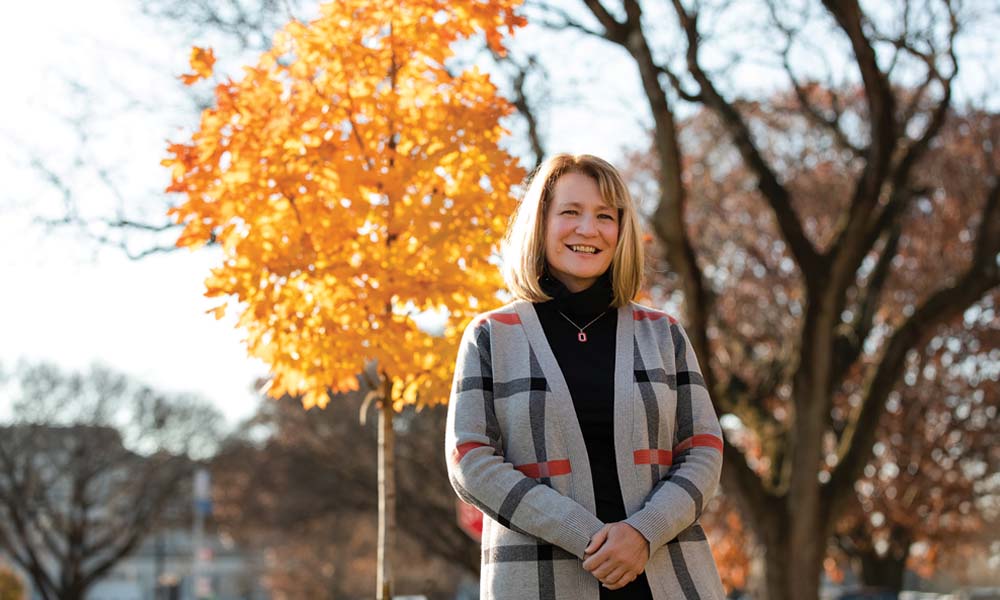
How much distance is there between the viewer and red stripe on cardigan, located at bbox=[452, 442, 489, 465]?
258cm

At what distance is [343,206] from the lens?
5863mm

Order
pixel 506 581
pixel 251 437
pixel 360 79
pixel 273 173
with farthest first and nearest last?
pixel 251 437 → pixel 360 79 → pixel 273 173 → pixel 506 581

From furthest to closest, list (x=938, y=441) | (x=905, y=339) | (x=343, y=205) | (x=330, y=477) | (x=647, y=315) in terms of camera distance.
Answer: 1. (x=330, y=477)
2. (x=938, y=441)
3. (x=905, y=339)
4. (x=343, y=205)
5. (x=647, y=315)

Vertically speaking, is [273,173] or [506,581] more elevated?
[273,173]

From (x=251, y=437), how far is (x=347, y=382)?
1340 inches

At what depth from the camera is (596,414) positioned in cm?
263

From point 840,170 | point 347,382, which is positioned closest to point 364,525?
point 840,170

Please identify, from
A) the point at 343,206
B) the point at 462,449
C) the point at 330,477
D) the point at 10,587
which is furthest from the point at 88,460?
the point at 462,449

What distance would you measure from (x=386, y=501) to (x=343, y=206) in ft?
5.39

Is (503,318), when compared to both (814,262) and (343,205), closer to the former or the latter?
(343,205)

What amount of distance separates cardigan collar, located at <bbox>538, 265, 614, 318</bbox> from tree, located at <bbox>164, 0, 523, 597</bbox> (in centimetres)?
291

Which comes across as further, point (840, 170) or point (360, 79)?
point (840, 170)

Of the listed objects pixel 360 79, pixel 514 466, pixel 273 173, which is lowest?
Result: pixel 514 466

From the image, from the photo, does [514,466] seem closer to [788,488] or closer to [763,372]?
[788,488]
